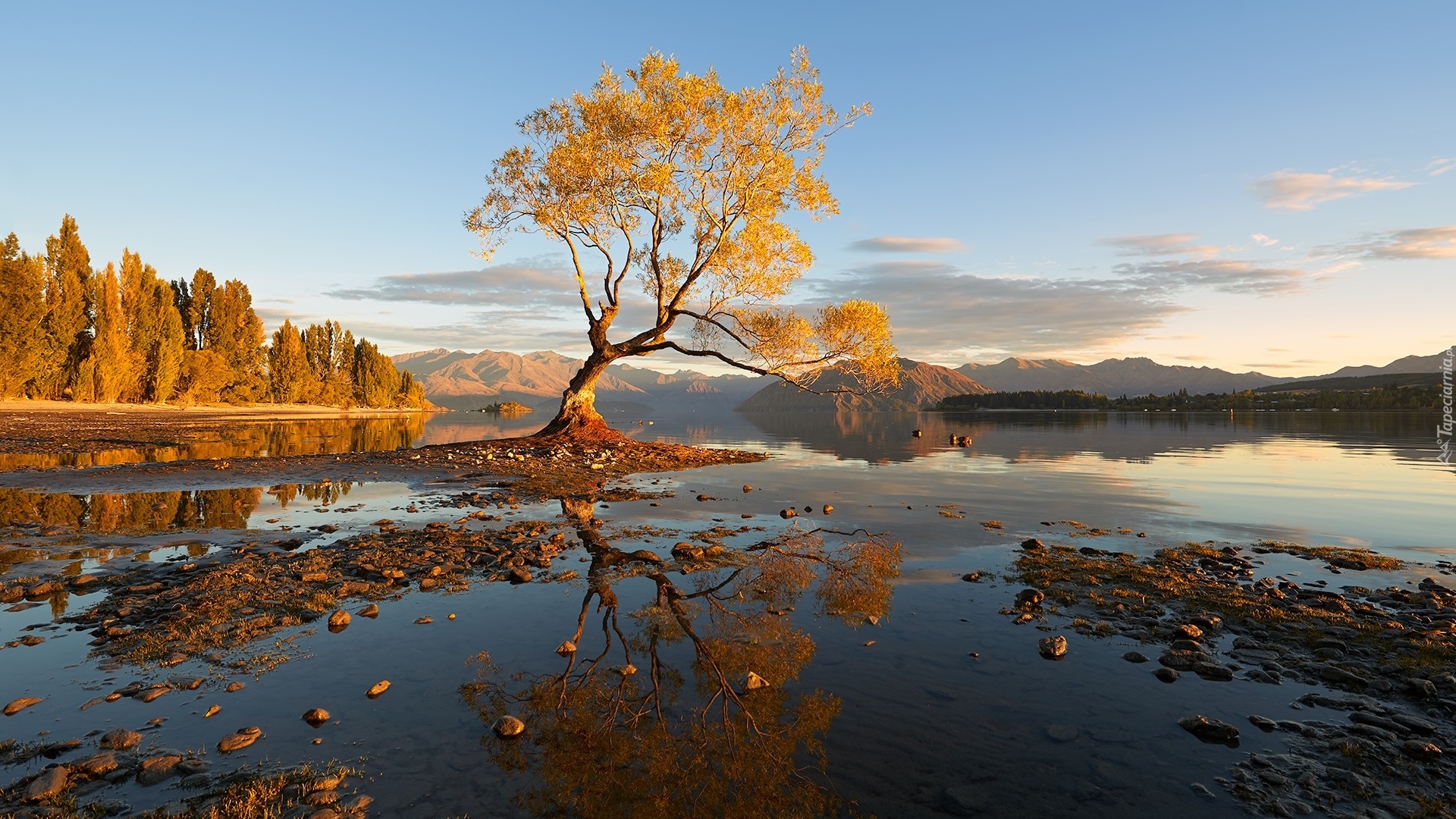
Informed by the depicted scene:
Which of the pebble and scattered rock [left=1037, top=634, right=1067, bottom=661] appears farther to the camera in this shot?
scattered rock [left=1037, top=634, right=1067, bottom=661]

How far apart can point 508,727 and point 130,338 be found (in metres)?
128

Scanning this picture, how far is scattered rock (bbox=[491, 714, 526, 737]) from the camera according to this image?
6.86 metres

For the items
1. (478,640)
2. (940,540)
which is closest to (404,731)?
(478,640)

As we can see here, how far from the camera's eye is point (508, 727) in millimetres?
6895

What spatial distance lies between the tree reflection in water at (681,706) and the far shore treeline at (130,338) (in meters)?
112

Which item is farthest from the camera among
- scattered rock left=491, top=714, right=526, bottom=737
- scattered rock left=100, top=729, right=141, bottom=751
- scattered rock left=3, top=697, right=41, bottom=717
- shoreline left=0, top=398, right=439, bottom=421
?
shoreline left=0, top=398, right=439, bottom=421

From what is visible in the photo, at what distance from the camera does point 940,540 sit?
17.1 metres

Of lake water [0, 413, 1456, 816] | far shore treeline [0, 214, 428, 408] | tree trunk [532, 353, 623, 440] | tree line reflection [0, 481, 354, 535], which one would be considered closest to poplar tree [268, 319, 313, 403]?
far shore treeline [0, 214, 428, 408]

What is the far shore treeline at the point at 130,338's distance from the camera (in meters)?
80.6

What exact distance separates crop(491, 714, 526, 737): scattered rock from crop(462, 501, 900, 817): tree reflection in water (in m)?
0.10

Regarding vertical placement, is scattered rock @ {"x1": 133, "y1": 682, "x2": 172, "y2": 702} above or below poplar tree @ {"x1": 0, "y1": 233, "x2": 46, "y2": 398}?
below

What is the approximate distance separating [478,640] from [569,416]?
33428 millimetres

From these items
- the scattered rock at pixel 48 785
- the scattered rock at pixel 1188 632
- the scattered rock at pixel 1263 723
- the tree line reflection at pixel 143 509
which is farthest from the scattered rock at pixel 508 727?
the tree line reflection at pixel 143 509

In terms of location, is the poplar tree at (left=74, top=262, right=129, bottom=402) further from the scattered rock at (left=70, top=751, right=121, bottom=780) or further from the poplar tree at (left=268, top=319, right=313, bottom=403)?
the scattered rock at (left=70, top=751, right=121, bottom=780)
